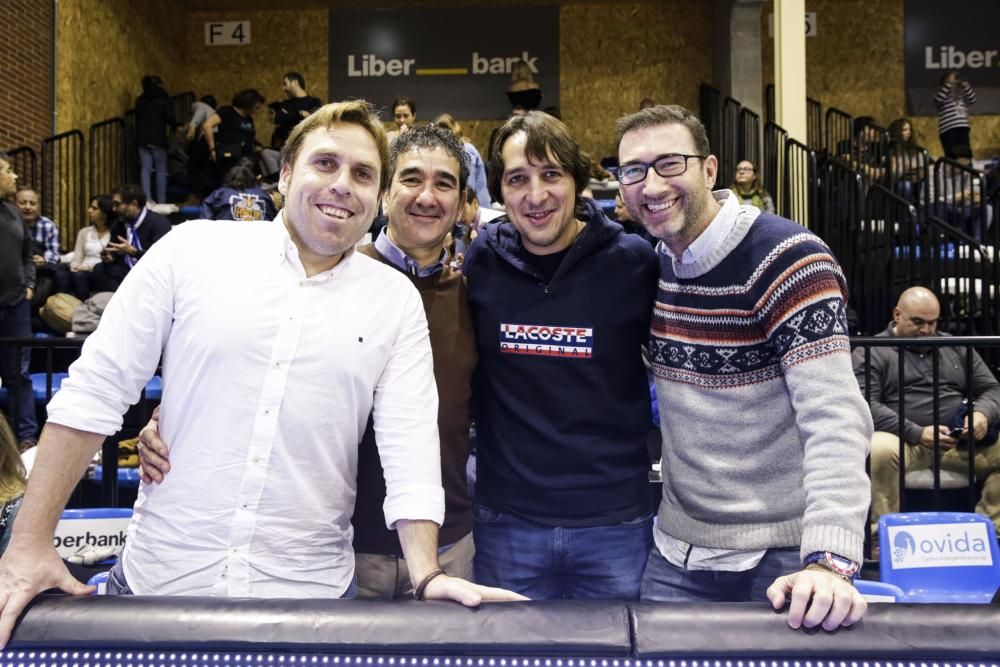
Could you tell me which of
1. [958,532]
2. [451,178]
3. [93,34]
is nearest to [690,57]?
[93,34]

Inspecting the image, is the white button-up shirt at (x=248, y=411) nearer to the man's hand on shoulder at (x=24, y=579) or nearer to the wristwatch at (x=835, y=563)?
the man's hand on shoulder at (x=24, y=579)

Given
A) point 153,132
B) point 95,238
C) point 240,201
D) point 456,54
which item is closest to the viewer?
point 240,201

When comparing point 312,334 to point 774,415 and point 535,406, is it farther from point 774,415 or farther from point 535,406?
point 774,415

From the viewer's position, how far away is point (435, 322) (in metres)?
1.93

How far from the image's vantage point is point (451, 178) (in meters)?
1.98

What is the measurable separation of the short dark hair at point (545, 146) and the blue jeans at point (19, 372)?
8.60 ft

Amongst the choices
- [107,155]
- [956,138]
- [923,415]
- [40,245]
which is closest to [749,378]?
[923,415]

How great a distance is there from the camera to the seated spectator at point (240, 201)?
238 inches

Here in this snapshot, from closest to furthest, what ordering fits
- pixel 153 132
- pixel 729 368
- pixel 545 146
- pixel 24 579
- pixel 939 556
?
pixel 24 579 → pixel 729 368 → pixel 545 146 → pixel 939 556 → pixel 153 132

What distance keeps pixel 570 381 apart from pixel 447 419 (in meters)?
0.29

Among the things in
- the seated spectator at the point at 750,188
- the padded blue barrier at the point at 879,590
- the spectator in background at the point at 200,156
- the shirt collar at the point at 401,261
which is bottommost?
the padded blue barrier at the point at 879,590

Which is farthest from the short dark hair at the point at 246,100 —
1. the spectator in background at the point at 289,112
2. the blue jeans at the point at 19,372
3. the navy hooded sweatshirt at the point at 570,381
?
the navy hooded sweatshirt at the point at 570,381

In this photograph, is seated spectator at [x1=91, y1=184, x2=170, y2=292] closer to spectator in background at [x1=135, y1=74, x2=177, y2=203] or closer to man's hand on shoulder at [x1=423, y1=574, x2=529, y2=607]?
spectator in background at [x1=135, y1=74, x2=177, y2=203]

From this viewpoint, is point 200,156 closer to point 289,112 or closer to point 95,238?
point 289,112
